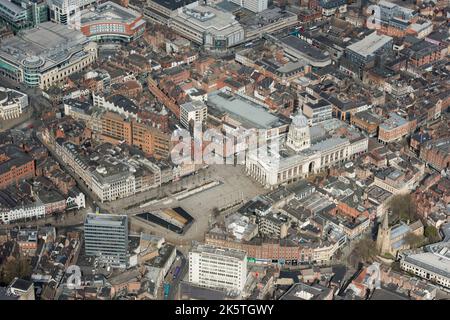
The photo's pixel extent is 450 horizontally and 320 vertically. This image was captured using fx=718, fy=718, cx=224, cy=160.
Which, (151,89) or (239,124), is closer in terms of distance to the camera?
(239,124)

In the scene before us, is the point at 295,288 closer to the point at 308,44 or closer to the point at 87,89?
the point at 87,89

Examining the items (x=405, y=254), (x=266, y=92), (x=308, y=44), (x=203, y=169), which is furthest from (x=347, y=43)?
(x=405, y=254)

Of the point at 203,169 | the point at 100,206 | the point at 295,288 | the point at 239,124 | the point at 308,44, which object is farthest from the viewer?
the point at 308,44

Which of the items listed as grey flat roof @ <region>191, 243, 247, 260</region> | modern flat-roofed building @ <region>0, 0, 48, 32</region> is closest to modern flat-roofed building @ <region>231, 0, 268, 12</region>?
modern flat-roofed building @ <region>0, 0, 48, 32</region>

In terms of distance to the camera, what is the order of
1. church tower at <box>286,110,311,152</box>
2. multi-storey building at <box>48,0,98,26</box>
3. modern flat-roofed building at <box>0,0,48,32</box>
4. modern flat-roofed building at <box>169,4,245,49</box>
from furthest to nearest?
modern flat-roofed building at <box>0,0,48,32</box>, multi-storey building at <box>48,0,98,26</box>, modern flat-roofed building at <box>169,4,245,49</box>, church tower at <box>286,110,311,152</box>

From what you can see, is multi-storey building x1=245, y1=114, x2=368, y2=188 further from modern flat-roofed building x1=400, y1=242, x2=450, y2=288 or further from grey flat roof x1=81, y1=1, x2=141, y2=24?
grey flat roof x1=81, y1=1, x2=141, y2=24

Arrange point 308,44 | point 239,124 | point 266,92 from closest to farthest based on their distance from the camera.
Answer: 1. point 239,124
2. point 266,92
3. point 308,44
